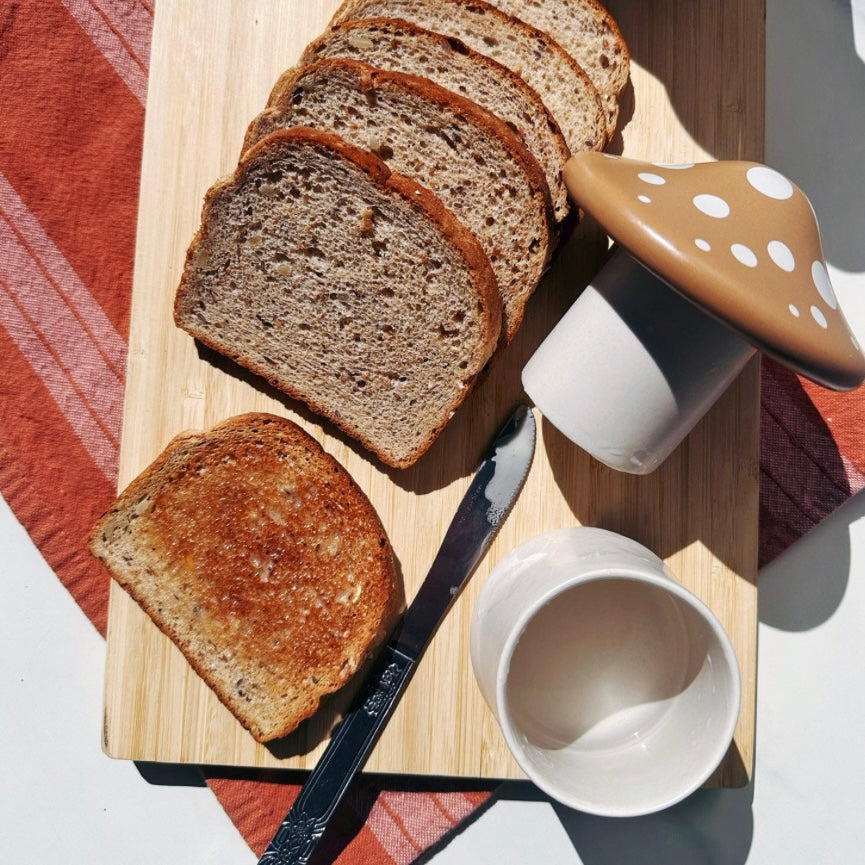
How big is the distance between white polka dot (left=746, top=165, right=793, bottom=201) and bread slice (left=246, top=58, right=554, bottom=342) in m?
0.35

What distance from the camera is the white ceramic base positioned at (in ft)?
3.99

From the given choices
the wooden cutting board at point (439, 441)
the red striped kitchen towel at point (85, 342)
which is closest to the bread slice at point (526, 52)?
the wooden cutting board at point (439, 441)

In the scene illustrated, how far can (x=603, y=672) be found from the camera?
137 cm

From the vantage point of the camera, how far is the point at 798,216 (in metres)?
1.15

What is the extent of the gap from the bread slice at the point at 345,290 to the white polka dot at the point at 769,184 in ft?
1.42

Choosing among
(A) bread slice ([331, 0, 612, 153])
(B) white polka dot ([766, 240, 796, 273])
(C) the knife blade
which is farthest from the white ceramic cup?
(A) bread slice ([331, 0, 612, 153])

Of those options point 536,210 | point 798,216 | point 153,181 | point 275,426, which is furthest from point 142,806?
point 798,216

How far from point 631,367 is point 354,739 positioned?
2.76 feet

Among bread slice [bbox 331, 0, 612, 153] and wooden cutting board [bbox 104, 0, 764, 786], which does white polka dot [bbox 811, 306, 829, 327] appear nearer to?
wooden cutting board [bbox 104, 0, 764, 786]

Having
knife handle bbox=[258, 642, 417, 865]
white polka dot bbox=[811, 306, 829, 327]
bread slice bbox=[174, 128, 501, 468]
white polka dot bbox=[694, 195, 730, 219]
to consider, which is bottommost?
knife handle bbox=[258, 642, 417, 865]

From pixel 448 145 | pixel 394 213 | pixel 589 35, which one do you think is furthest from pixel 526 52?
pixel 394 213

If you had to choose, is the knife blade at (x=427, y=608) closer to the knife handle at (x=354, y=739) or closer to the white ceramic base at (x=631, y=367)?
the knife handle at (x=354, y=739)

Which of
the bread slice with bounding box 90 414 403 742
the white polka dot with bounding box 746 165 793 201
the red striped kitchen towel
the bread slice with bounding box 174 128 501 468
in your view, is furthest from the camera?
the red striped kitchen towel

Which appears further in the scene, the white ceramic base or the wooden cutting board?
the wooden cutting board
